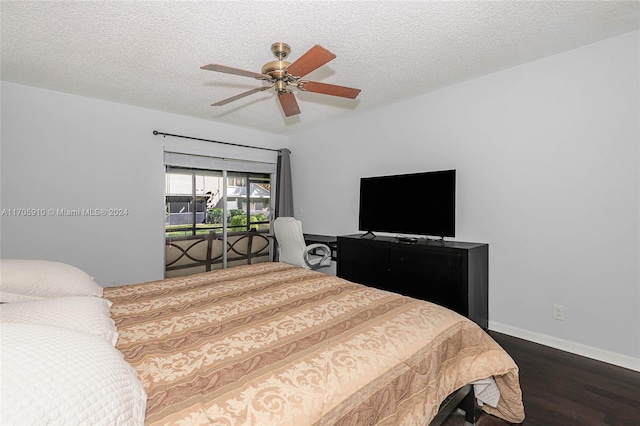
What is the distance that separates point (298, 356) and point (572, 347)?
2741 mm

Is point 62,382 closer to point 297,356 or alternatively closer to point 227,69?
point 297,356

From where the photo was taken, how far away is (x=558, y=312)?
2.63 m

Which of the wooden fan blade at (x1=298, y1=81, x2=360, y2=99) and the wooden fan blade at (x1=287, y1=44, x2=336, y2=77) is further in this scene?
the wooden fan blade at (x1=298, y1=81, x2=360, y2=99)

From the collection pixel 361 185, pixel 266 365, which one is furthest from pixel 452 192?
pixel 266 365

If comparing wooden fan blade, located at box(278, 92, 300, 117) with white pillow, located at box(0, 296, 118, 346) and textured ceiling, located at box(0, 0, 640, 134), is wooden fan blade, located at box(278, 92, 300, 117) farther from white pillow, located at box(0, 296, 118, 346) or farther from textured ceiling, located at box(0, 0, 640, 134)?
white pillow, located at box(0, 296, 118, 346)

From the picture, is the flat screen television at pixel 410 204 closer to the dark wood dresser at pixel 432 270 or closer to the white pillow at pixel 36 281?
the dark wood dresser at pixel 432 270

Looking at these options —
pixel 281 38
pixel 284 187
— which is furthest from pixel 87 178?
pixel 281 38

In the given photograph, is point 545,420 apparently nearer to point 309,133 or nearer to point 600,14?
point 600,14

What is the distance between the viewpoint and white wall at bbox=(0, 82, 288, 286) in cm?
324

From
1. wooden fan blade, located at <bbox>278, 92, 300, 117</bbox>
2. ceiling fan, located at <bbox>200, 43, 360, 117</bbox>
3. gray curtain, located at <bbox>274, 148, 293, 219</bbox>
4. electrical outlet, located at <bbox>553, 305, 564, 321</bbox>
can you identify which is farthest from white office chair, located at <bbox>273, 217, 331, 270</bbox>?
electrical outlet, located at <bbox>553, 305, 564, 321</bbox>

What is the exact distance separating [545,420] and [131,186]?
475 centimetres

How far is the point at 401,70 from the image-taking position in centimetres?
290

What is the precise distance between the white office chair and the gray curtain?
136cm

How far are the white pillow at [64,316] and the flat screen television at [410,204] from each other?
2.96 m
